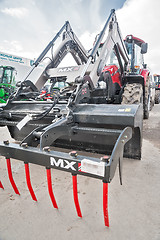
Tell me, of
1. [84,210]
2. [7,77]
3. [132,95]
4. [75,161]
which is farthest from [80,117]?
[7,77]

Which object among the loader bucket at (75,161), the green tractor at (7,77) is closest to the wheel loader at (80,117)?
the loader bucket at (75,161)

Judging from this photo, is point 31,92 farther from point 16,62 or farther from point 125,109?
point 16,62

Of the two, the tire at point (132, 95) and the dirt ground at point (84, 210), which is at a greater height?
the tire at point (132, 95)

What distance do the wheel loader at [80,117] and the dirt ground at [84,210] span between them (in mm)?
96

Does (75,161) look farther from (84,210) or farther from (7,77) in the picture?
(7,77)

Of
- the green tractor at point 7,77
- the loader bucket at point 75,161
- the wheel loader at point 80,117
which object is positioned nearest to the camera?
the loader bucket at point 75,161

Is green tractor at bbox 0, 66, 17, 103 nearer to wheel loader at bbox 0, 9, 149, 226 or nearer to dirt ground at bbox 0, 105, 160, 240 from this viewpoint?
wheel loader at bbox 0, 9, 149, 226

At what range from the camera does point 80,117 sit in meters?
1.75

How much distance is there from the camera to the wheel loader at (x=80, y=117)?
3.72 ft

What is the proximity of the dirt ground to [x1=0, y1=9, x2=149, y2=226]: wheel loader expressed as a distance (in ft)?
0.32

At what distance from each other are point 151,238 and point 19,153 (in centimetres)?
111

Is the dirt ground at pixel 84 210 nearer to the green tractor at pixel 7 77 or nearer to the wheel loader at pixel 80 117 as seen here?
the wheel loader at pixel 80 117

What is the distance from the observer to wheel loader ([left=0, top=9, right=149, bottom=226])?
3.72 feet

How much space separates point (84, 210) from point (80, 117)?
0.88 m
